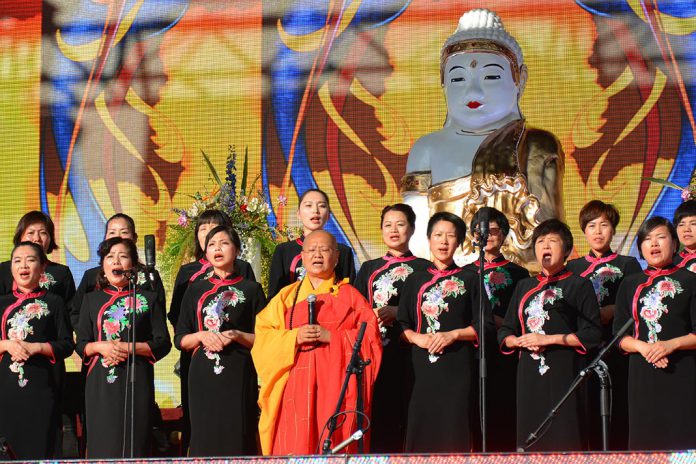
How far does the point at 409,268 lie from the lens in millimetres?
4793

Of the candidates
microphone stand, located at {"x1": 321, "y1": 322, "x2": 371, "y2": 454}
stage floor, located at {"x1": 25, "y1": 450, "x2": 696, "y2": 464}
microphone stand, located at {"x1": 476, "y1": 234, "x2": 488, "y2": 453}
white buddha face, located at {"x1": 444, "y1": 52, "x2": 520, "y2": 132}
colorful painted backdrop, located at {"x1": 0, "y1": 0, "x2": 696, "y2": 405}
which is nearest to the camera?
stage floor, located at {"x1": 25, "y1": 450, "x2": 696, "y2": 464}

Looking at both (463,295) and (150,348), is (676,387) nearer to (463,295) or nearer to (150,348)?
(463,295)

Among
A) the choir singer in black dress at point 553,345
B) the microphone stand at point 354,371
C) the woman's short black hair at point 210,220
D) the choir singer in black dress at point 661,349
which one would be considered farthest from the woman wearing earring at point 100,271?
the choir singer in black dress at point 661,349

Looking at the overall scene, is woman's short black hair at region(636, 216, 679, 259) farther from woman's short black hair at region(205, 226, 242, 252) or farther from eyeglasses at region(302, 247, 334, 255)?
woman's short black hair at region(205, 226, 242, 252)

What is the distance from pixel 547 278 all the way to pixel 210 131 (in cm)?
352

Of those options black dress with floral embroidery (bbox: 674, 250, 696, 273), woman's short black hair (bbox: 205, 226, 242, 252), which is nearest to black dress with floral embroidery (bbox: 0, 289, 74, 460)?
woman's short black hair (bbox: 205, 226, 242, 252)

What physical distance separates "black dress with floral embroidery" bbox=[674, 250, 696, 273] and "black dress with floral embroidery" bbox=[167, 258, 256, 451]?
1675 millimetres

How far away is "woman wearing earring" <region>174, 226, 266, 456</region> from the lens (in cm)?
456

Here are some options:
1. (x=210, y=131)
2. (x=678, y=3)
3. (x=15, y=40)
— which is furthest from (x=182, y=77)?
(x=678, y=3)

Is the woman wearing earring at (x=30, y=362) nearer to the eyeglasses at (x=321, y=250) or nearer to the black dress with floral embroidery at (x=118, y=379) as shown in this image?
the black dress with floral embroidery at (x=118, y=379)

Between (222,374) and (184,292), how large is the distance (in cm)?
45

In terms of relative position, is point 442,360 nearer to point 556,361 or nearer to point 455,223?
point 556,361

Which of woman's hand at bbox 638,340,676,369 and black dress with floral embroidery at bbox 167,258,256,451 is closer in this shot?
woman's hand at bbox 638,340,676,369

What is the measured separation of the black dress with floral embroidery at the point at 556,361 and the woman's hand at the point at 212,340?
1.06m
